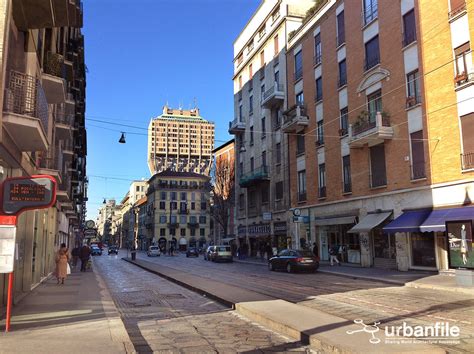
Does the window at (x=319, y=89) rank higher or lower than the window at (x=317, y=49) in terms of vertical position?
lower

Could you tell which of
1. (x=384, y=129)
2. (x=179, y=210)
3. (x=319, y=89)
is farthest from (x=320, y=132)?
(x=179, y=210)

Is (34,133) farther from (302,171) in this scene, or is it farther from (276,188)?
(276,188)

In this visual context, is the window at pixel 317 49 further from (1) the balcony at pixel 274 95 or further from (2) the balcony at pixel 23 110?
(2) the balcony at pixel 23 110

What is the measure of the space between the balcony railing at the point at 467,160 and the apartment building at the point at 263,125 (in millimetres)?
20329

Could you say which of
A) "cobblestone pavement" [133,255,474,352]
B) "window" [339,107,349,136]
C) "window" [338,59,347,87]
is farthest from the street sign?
"window" [338,59,347,87]

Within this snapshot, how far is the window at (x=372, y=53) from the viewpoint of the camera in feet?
89.6

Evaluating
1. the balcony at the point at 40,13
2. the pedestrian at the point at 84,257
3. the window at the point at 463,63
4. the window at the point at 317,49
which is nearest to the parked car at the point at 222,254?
the pedestrian at the point at 84,257

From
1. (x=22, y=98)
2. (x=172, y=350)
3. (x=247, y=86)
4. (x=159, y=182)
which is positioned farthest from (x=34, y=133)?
(x=159, y=182)

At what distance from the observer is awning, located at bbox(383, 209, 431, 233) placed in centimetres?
2194

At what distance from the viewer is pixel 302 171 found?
37.2 metres

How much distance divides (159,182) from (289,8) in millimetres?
68723

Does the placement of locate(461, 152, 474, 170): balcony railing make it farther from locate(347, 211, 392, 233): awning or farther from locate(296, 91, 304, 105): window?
locate(296, 91, 304, 105): window

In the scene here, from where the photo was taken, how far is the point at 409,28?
24.5 meters

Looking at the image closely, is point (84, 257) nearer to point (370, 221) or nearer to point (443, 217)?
point (370, 221)
